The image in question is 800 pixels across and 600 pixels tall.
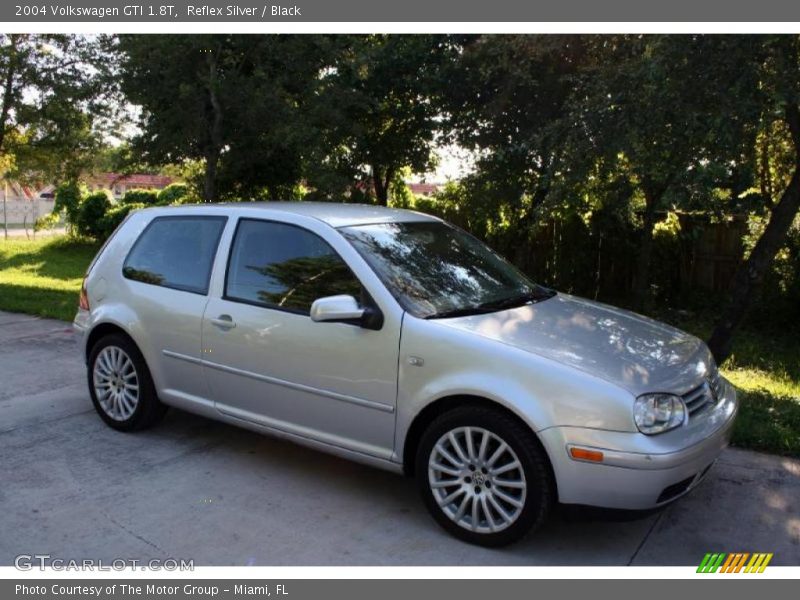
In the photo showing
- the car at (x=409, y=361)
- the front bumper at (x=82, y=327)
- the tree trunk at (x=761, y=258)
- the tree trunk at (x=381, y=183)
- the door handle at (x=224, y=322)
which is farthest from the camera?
the tree trunk at (x=381, y=183)

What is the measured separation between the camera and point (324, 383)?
13.4 ft

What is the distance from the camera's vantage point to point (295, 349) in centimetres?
419

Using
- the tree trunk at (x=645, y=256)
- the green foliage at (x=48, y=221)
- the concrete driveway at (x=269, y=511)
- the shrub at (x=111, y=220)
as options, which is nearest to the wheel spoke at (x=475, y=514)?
the concrete driveway at (x=269, y=511)

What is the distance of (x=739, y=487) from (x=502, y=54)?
616 cm

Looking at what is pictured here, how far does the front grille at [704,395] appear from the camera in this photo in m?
3.63

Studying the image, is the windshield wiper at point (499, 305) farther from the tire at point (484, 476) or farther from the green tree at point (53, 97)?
the green tree at point (53, 97)

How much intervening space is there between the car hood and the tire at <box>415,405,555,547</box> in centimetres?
43

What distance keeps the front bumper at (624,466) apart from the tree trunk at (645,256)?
28.1 feet

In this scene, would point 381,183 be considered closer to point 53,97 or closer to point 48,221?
point 53,97

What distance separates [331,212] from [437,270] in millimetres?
832

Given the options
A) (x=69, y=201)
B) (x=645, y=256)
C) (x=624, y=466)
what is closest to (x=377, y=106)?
(x=645, y=256)

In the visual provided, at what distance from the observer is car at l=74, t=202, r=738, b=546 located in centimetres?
340

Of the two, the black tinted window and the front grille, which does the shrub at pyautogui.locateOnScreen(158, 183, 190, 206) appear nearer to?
the black tinted window

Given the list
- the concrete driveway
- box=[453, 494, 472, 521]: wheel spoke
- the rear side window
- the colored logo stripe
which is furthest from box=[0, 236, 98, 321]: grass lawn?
the colored logo stripe
